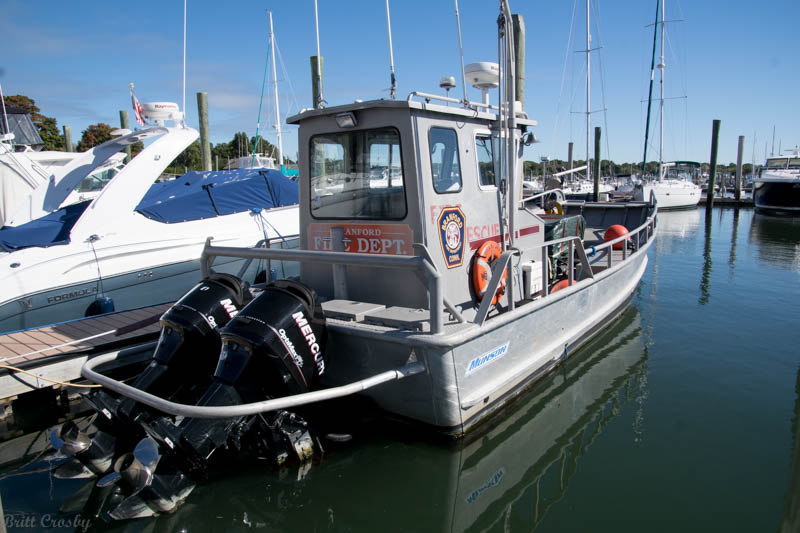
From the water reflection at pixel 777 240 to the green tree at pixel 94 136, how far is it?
40.1 meters

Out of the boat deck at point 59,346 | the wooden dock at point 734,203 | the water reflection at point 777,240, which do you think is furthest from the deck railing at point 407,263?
the wooden dock at point 734,203

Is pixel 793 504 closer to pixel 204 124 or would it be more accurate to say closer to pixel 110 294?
pixel 110 294

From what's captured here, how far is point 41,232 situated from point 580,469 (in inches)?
316

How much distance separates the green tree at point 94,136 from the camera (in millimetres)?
37312

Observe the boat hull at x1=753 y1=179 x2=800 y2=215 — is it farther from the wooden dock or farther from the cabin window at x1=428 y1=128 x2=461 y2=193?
the cabin window at x1=428 y1=128 x2=461 y2=193

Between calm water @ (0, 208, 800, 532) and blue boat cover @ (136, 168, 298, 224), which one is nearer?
calm water @ (0, 208, 800, 532)

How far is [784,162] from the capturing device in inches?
1262

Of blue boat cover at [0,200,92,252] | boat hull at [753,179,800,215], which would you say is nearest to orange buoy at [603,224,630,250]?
blue boat cover at [0,200,92,252]

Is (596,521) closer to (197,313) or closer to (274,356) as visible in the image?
(274,356)

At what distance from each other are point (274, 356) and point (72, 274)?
512cm

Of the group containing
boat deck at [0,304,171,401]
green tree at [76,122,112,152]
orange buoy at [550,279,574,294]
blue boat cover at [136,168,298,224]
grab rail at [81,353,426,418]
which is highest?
green tree at [76,122,112,152]

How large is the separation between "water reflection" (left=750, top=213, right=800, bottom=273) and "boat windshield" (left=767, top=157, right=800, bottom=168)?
8.01m

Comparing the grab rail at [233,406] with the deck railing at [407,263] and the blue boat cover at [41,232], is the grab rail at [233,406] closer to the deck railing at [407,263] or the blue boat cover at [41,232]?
the deck railing at [407,263]

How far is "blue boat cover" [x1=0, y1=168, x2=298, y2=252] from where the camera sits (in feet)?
24.8
